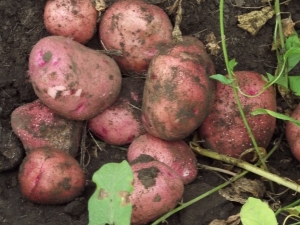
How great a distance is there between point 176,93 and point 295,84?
428mm

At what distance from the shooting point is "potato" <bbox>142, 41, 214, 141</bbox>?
1.72m

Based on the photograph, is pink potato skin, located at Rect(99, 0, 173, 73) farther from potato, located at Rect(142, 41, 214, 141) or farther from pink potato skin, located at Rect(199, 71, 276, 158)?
pink potato skin, located at Rect(199, 71, 276, 158)

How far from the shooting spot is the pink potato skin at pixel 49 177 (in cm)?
166

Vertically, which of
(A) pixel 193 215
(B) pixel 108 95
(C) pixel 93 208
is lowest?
(A) pixel 193 215

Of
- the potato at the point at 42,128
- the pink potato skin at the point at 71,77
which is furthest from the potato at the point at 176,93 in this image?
the potato at the point at 42,128

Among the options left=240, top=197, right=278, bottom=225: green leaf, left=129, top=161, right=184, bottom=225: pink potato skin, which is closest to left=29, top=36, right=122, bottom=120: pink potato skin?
left=129, top=161, right=184, bottom=225: pink potato skin

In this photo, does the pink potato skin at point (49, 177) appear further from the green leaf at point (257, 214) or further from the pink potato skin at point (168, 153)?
the green leaf at point (257, 214)

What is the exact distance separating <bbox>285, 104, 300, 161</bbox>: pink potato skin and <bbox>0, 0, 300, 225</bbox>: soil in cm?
8

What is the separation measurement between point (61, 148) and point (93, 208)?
0.67 m

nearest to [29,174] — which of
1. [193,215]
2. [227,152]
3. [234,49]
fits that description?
[193,215]

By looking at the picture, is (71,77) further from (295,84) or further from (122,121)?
(295,84)

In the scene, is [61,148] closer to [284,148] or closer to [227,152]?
[227,152]

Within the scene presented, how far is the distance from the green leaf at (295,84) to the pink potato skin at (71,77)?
1.92 feet

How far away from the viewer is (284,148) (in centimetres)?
200
